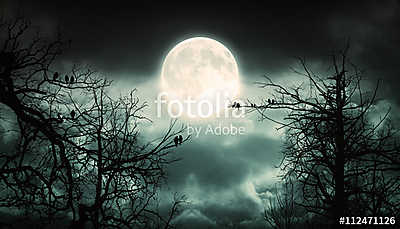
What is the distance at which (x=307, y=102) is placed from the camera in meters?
5.91

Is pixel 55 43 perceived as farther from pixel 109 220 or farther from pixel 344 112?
pixel 344 112

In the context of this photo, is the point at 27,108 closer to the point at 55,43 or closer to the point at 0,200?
the point at 55,43

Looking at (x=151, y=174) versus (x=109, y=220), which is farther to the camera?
(x=109, y=220)

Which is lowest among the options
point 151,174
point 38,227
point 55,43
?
point 38,227

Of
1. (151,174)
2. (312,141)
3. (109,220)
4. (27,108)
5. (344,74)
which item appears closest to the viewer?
(312,141)

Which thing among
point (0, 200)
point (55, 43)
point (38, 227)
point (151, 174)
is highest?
point (55, 43)

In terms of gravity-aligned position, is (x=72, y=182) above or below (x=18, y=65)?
below

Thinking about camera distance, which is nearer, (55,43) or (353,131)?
(353,131)

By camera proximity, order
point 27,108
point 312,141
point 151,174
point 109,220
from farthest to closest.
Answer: point 109,220
point 151,174
point 27,108
point 312,141

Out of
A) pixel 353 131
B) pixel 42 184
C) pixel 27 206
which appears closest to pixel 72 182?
pixel 42 184

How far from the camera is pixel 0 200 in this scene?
23.6 ft

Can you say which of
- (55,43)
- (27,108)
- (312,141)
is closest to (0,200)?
(27,108)

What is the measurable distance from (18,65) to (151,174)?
3.47 metres

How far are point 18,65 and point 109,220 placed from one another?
407cm
